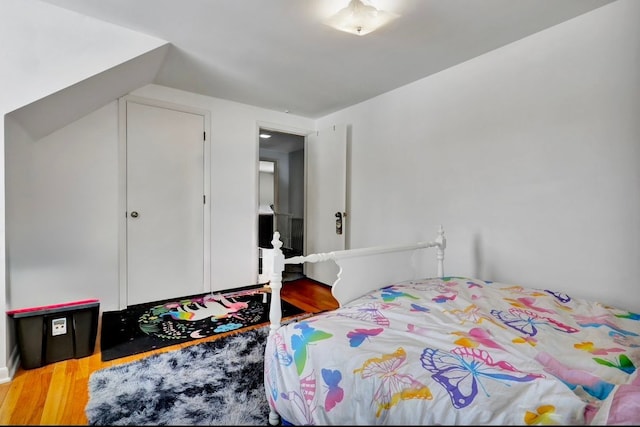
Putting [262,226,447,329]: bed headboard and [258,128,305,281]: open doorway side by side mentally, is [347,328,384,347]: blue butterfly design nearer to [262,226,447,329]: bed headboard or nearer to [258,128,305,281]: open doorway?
[262,226,447,329]: bed headboard

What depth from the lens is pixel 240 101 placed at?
3525 millimetres

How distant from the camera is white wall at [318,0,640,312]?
1.79 meters

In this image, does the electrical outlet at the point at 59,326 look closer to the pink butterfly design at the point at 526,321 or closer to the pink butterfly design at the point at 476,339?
the pink butterfly design at the point at 476,339

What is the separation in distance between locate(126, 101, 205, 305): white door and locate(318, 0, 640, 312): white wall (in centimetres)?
216

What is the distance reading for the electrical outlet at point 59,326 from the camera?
78.3 inches

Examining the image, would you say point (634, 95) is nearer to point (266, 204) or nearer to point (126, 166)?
point (126, 166)

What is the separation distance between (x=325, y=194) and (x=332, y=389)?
3.04 meters

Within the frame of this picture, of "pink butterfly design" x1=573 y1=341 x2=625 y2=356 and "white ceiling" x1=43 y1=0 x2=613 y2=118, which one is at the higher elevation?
"white ceiling" x1=43 y1=0 x2=613 y2=118

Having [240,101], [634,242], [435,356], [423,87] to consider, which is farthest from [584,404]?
[240,101]

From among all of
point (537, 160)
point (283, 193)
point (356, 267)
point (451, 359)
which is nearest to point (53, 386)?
point (356, 267)

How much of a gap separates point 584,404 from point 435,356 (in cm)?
39

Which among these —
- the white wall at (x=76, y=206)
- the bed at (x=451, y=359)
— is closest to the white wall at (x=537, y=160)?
the bed at (x=451, y=359)

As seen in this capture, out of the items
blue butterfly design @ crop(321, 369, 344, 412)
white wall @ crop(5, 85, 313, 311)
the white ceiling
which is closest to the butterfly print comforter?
blue butterfly design @ crop(321, 369, 344, 412)

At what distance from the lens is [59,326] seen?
2010 mm
